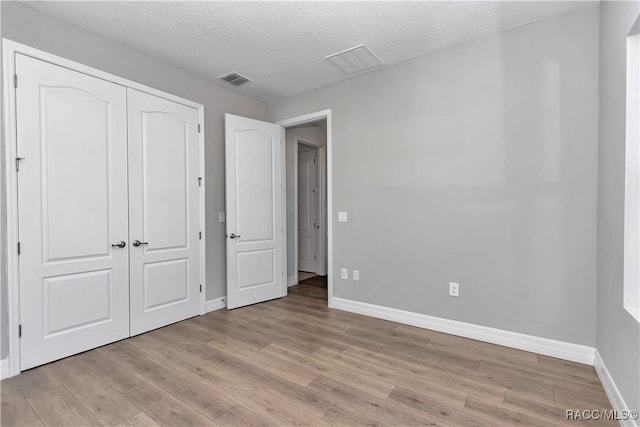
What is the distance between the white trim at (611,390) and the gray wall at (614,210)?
0.04 metres

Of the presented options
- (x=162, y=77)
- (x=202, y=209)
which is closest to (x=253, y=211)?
(x=202, y=209)

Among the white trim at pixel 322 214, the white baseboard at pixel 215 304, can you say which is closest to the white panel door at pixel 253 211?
the white baseboard at pixel 215 304

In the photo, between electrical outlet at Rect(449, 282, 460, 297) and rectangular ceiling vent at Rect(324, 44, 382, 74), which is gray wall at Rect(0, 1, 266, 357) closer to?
rectangular ceiling vent at Rect(324, 44, 382, 74)

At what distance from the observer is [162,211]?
309 centimetres

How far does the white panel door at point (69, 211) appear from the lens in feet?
7.38

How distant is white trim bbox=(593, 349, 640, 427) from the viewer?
5.25ft

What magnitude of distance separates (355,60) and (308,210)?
3.27 meters

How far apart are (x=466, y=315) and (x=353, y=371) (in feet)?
4.29

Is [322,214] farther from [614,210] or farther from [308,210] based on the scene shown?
[614,210]

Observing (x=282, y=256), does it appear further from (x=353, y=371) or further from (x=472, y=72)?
(x=472, y=72)

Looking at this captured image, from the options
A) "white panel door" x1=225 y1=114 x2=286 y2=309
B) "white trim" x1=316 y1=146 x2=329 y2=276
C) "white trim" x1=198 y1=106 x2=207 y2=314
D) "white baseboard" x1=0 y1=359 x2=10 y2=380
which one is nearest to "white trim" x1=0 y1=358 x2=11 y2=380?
"white baseboard" x1=0 y1=359 x2=10 y2=380

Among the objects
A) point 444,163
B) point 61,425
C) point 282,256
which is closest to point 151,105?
point 282,256

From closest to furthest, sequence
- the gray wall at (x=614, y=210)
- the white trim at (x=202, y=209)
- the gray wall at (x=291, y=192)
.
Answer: the gray wall at (x=614, y=210)
the white trim at (x=202, y=209)
the gray wall at (x=291, y=192)

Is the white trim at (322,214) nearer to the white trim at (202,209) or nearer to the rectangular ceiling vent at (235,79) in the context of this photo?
the rectangular ceiling vent at (235,79)
